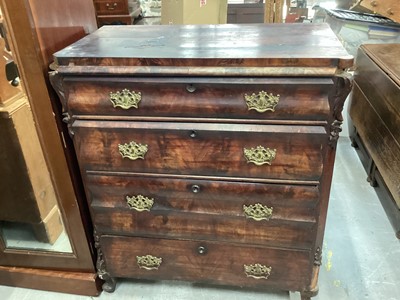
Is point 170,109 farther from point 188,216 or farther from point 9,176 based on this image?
point 9,176

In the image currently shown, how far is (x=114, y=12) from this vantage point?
427cm

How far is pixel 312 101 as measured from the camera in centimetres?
106

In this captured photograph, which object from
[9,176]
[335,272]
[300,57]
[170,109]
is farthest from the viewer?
[335,272]

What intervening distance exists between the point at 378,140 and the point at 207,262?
117 cm

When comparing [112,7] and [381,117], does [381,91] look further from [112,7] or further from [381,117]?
[112,7]

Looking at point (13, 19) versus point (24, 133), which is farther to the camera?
point (24, 133)

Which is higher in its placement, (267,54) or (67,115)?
(267,54)

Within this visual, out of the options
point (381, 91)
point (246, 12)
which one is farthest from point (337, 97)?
point (246, 12)

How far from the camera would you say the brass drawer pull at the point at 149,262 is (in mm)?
1446

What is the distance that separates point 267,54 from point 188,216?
1.95 ft

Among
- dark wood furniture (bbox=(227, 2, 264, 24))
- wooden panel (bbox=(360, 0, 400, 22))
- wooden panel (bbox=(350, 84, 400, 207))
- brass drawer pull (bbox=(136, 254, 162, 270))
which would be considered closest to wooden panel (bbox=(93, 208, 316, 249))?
brass drawer pull (bbox=(136, 254, 162, 270))

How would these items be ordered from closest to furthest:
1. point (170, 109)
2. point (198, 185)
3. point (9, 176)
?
1. point (170, 109)
2. point (198, 185)
3. point (9, 176)

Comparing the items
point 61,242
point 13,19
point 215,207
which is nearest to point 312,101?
point 215,207

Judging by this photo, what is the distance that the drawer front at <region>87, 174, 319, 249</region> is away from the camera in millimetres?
1230
